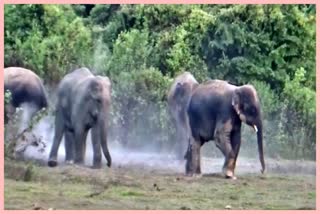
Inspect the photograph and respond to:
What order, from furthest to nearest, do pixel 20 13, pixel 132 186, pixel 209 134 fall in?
pixel 20 13
pixel 209 134
pixel 132 186

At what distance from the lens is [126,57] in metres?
21.1

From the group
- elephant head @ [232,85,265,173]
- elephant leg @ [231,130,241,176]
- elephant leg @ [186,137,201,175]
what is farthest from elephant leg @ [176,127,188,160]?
elephant head @ [232,85,265,173]

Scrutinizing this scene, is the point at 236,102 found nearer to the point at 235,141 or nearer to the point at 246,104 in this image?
the point at 246,104

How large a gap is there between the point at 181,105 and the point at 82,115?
2.18 m

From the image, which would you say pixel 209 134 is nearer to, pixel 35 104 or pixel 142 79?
pixel 35 104

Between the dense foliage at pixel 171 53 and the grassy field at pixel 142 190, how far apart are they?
15.0 ft

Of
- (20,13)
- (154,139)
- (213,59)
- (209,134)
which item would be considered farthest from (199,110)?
(20,13)

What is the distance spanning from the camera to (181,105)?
18047 mm

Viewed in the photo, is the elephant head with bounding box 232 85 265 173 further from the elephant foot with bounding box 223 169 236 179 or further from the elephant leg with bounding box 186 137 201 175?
the elephant leg with bounding box 186 137 201 175

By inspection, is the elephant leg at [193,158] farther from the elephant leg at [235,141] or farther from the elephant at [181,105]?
the elephant at [181,105]

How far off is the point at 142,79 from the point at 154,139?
41.7 inches

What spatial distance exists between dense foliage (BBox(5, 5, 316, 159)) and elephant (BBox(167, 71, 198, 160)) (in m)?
1.34

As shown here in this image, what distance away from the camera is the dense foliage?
2023 centimetres

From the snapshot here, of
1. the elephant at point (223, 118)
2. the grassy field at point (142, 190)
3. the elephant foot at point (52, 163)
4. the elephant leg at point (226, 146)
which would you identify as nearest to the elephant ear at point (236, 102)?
the elephant at point (223, 118)
